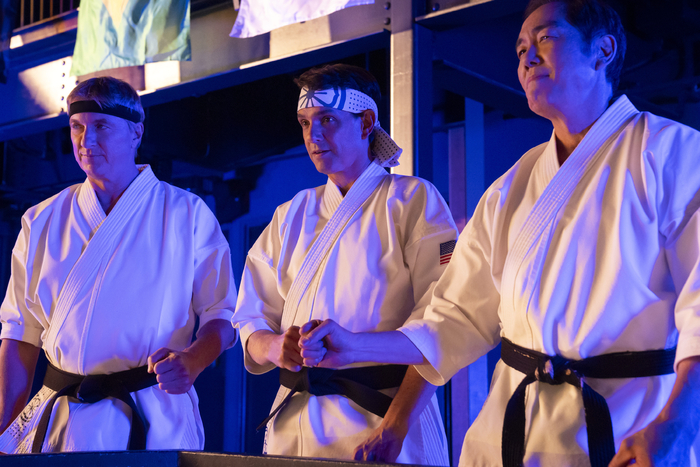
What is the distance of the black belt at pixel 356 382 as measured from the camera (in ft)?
5.65

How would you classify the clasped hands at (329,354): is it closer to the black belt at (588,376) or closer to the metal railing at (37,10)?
the black belt at (588,376)

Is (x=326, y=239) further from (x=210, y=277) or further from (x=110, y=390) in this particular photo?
(x=110, y=390)

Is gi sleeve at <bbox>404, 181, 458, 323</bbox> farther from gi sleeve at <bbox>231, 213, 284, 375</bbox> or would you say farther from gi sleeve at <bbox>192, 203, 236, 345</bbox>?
gi sleeve at <bbox>192, 203, 236, 345</bbox>

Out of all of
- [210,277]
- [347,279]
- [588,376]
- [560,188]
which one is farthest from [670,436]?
[210,277]

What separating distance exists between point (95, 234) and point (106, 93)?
46 cm

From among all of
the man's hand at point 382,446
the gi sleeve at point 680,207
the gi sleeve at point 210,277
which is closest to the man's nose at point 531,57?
the gi sleeve at point 680,207

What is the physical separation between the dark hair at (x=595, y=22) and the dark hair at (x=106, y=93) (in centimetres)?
141

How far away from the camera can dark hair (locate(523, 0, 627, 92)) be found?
1.46 meters

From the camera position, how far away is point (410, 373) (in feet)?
5.55

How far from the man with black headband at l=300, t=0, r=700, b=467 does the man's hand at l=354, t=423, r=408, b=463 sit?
0.53ft

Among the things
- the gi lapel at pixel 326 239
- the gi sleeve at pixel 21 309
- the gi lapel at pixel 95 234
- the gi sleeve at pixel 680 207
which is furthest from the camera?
the gi sleeve at pixel 21 309

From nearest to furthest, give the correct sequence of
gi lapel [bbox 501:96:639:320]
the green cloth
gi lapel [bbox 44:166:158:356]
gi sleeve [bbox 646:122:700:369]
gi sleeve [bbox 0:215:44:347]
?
gi sleeve [bbox 646:122:700:369] → gi lapel [bbox 501:96:639:320] → gi lapel [bbox 44:166:158:356] → gi sleeve [bbox 0:215:44:347] → the green cloth

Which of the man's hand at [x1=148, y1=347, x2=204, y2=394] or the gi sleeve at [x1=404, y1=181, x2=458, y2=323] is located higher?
the gi sleeve at [x1=404, y1=181, x2=458, y2=323]

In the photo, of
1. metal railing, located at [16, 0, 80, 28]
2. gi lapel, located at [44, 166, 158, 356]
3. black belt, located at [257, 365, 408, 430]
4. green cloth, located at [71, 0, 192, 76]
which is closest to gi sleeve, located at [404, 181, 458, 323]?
black belt, located at [257, 365, 408, 430]
